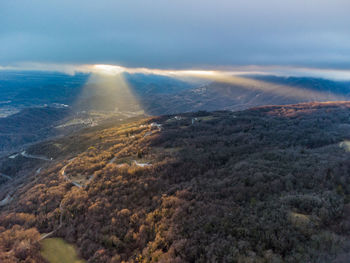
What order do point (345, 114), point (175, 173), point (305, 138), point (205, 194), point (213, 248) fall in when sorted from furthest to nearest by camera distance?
1. point (345, 114)
2. point (305, 138)
3. point (175, 173)
4. point (205, 194)
5. point (213, 248)

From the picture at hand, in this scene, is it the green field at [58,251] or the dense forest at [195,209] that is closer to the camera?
the dense forest at [195,209]

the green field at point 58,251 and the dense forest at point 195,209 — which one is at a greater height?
the dense forest at point 195,209

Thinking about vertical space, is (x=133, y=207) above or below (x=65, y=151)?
above

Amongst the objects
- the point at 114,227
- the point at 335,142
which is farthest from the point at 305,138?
the point at 114,227

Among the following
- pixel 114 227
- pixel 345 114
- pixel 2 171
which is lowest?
pixel 2 171

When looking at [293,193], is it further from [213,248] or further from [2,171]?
[2,171]
